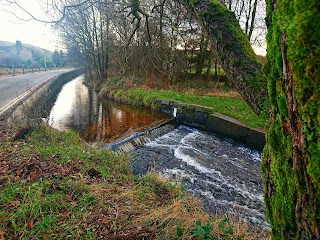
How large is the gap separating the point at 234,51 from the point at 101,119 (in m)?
10.5

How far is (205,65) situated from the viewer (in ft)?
58.2

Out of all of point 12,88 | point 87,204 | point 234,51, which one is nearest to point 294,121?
point 234,51

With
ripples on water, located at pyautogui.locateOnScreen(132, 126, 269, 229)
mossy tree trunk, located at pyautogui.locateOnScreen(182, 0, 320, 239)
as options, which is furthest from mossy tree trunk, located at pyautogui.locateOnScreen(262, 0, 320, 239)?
ripples on water, located at pyautogui.locateOnScreen(132, 126, 269, 229)

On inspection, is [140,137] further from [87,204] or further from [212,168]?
[87,204]

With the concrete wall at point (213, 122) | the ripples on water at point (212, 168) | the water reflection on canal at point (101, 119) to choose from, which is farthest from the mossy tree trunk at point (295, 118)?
the concrete wall at point (213, 122)

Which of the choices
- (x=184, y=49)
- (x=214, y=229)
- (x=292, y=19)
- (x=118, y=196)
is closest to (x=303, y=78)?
(x=292, y=19)

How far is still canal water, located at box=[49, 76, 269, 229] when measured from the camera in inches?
205

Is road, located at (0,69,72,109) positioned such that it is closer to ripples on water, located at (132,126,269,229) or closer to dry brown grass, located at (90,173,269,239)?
ripples on water, located at (132,126,269,229)

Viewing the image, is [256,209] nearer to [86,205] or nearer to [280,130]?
[86,205]

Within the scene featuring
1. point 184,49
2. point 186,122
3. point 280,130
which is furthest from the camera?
point 184,49

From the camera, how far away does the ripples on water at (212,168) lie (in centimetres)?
509

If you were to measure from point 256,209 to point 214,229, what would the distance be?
2700 mm

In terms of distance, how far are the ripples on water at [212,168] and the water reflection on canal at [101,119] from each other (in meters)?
1.85

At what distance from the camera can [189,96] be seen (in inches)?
548
